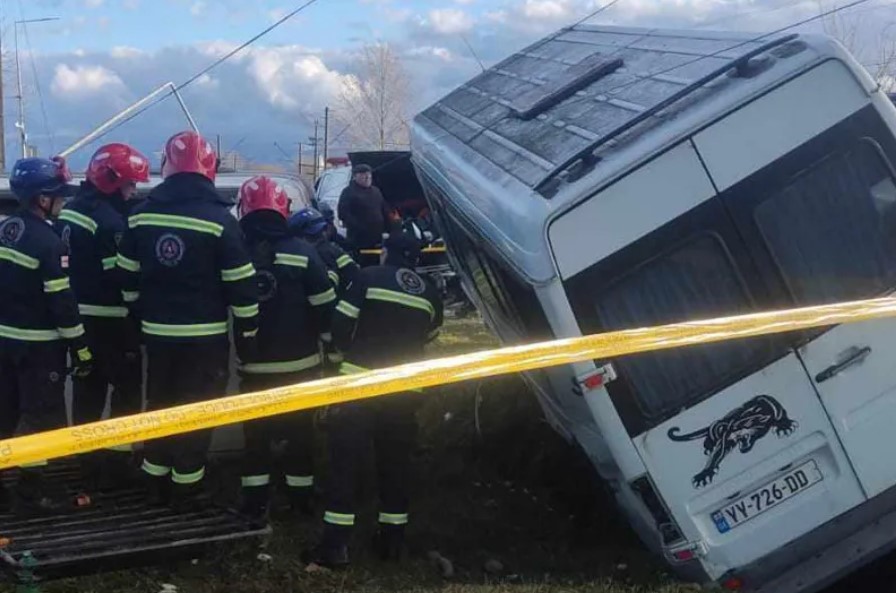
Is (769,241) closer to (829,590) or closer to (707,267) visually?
(707,267)

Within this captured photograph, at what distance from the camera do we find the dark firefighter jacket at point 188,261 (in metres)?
5.44

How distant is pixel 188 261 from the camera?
5.44 meters

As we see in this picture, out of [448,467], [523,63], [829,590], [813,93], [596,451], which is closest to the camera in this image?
[813,93]

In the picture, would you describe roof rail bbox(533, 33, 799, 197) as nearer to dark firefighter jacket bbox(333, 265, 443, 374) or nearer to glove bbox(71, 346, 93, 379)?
dark firefighter jacket bbox(333, 265, 443, 374)

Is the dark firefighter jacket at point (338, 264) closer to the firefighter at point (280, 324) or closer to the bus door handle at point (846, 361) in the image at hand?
the firefighter at point (280, 324)

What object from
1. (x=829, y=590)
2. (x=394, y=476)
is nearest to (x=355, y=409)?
(x=394, y=476)

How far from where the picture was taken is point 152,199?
18.0 feet

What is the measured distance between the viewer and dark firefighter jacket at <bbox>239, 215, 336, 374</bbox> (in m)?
5.96

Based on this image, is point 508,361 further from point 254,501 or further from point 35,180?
point 35,180

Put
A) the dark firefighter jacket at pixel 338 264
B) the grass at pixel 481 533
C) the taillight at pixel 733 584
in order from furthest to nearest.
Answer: the dark firefighter jacket at pixel 338 264 < the grass at pixel 481 533 < the taillight at pixel 733 584

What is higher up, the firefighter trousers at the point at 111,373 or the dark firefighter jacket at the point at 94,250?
the dark firefighter jacket at the point at 94,250

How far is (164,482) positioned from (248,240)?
4.63ft

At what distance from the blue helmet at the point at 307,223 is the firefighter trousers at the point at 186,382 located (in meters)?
0.95

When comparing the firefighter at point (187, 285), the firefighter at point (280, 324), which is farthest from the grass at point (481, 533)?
the firefighter at point (187, 285)
